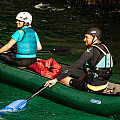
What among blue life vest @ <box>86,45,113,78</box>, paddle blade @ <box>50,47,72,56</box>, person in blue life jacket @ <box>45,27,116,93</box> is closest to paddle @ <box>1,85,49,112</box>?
person in blue life jacket @ <box>45,27,116,93</box>

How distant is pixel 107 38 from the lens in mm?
13305

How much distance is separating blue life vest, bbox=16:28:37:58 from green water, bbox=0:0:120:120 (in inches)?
31.4

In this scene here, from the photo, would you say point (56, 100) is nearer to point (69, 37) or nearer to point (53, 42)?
point (53, 42)

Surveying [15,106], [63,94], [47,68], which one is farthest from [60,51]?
[15,106]

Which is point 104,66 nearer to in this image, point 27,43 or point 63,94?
point 63,94

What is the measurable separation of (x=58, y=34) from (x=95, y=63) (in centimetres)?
826

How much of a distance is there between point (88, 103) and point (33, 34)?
6.65 ft

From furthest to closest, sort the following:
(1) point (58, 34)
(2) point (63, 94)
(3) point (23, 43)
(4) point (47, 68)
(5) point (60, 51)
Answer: (1) point (58, 34) < (5) point (60, 51) < (4) point (47, 68) < (3) point (23, 43) < (2) point (63, 94)

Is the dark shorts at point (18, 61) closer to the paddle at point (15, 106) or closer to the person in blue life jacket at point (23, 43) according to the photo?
the person in blue life jacket at point (23, 43)

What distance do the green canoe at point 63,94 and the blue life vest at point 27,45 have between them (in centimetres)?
34

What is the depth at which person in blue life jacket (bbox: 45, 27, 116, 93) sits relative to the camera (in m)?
5.33

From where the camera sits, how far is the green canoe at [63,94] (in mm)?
5543

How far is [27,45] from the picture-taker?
6.71 m

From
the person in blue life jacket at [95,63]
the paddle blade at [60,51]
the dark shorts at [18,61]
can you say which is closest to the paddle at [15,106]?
the person in blue life jacket at [95,63]
